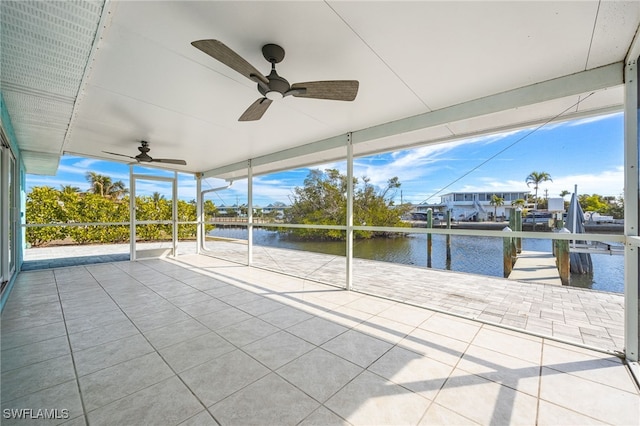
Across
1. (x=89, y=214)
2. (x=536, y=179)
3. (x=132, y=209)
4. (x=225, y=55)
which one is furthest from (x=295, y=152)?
(x=89, y=214)

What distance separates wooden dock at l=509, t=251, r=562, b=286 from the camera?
622cm

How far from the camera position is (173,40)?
5.81 ft

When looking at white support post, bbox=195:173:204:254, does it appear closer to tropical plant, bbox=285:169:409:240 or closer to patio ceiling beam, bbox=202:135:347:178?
patio ceiling beam, bbox=202:135:347:178

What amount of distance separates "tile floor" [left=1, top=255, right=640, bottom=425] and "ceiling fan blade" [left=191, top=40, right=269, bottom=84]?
207cm

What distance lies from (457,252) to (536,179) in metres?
5.26

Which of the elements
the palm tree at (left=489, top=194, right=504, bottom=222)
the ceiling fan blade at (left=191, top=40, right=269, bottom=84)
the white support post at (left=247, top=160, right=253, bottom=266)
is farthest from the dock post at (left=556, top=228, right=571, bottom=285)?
the ceiling fan blade at (left=191, top=40, right=269, bottom=84)

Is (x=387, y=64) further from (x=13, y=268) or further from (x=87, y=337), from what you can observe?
(x=13, y=268)

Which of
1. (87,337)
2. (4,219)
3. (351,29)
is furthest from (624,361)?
(4,219)

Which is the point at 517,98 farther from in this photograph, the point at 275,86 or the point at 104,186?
the point at 104,186

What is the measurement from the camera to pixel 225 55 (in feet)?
4.99

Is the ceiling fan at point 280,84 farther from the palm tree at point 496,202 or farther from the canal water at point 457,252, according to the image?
the palm tree at point 496,202

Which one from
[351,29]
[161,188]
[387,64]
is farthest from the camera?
[161,188]

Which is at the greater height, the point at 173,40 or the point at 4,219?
the point at 173,40

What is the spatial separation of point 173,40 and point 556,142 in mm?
6770
